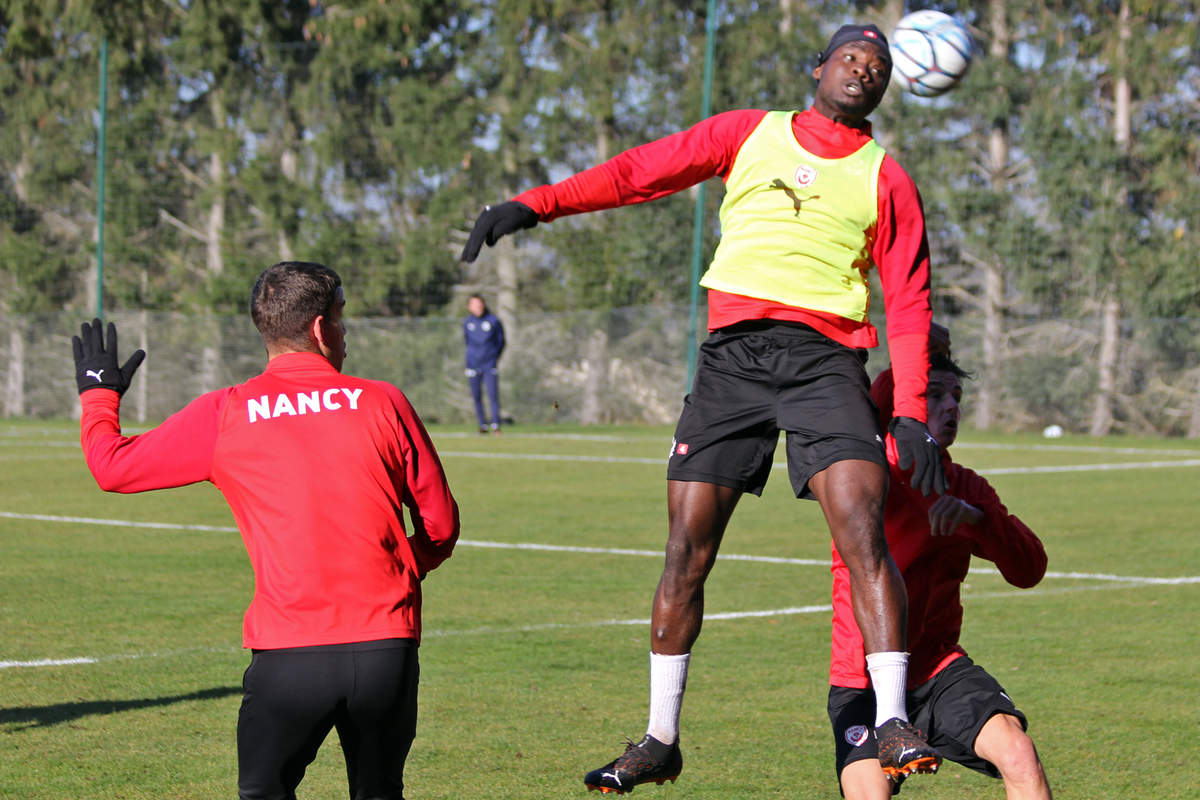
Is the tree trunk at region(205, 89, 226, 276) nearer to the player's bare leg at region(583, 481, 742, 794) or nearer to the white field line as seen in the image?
the white field line

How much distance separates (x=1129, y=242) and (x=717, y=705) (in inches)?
934

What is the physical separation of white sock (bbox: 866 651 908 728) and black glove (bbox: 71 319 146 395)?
7.18ft

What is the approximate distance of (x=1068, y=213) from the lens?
2867 cm

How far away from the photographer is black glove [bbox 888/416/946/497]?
4.73 m

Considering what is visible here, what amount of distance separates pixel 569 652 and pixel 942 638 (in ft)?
10.7

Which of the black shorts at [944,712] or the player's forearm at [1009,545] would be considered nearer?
the black shorts at [944,712]

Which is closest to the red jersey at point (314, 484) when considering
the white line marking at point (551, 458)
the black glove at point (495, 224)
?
the black glove at point (495, 224)

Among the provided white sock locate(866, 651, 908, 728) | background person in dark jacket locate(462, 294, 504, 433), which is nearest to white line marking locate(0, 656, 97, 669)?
white sock locate(866, 651, 908, 728)

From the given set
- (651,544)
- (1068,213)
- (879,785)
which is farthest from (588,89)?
(879,785)

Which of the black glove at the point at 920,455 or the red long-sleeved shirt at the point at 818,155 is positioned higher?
the red long-sleeved shirt at the point at 818,155

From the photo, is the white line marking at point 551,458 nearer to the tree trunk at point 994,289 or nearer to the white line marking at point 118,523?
the white line marking at point 118,523

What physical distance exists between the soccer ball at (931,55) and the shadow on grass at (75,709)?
499 centimetres

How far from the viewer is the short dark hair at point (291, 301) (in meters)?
4.04

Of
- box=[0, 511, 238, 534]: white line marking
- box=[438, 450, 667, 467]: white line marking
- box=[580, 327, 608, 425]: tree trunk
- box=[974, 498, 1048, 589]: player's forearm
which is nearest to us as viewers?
box=[974, 498, 1048, 589]: player's forearm
